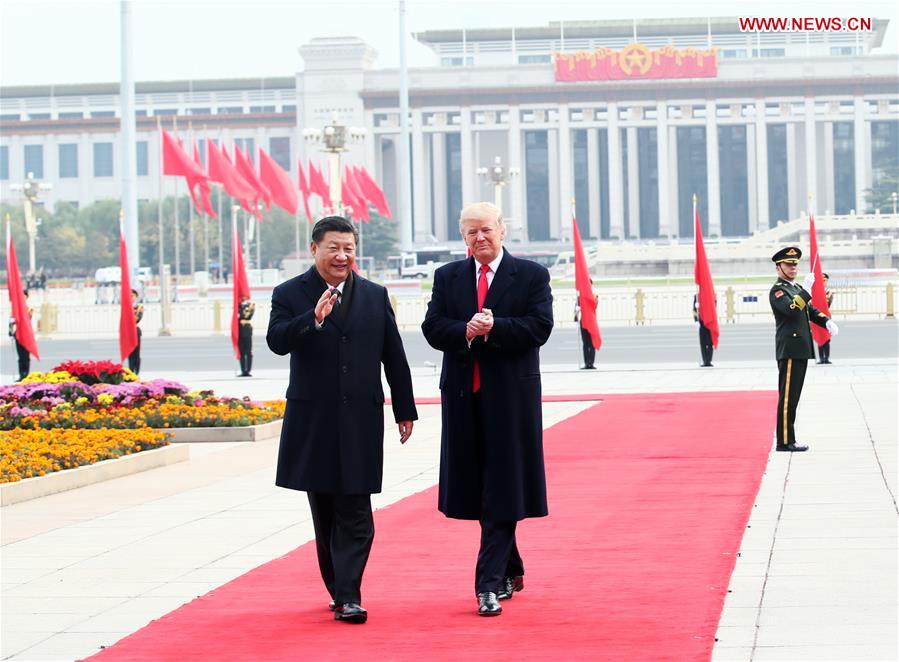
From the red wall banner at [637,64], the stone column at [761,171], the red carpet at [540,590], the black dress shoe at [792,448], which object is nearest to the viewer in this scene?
the red carpet at [540,590]

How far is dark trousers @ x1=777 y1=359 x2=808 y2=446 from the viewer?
1224cm

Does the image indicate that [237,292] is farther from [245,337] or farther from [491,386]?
[491,386]

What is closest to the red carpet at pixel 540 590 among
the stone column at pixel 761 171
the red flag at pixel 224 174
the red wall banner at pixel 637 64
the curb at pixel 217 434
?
the curb at pixel 217 434

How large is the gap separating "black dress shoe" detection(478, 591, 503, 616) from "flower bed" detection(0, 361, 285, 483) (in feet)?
19.8

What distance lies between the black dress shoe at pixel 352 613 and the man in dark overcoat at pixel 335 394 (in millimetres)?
64

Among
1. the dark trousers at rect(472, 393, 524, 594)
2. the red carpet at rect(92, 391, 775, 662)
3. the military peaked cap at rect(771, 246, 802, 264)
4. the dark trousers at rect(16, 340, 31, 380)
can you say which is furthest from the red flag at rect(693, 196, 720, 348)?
the dark trousers at rect(472, 393, 524, 594)

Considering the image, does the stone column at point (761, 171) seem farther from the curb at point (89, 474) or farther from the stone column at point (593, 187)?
the curb at point (89, 474)

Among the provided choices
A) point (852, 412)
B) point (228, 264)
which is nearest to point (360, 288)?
point (852, 412)

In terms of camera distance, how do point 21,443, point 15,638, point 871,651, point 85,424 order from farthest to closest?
point 85,424 → point 21,443 → point 15,638 → point 871,651

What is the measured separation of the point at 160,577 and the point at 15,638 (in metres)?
1.35

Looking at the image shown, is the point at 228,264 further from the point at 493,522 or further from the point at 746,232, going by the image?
the point at 493,522

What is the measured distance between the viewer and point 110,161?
122m

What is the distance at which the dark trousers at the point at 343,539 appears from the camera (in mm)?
6410

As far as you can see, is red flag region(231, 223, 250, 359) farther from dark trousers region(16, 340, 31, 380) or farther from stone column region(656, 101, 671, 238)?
stone column region(656, 101, 671, 238)
